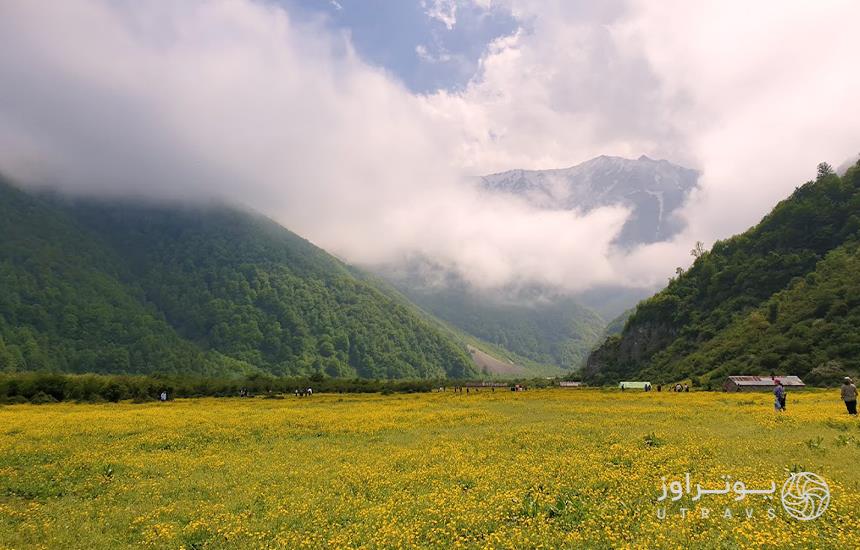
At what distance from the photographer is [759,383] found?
294 feet

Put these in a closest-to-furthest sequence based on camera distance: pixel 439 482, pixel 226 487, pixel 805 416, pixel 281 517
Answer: pixel 281 517, pixel 439 482, pixel 226 487, pixel 805 416

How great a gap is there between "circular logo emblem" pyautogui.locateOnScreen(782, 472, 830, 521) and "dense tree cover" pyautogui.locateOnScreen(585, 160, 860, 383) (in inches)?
3594

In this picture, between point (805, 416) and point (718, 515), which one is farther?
point (805, 416)

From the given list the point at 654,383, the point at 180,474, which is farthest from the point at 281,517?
the point at 654,383

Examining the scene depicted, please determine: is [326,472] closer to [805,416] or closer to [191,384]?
[805,416]

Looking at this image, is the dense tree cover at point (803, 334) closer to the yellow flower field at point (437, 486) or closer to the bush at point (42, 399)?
the yellow flower field at point (437, 486)

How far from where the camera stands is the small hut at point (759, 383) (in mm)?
86319

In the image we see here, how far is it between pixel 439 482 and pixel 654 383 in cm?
14026

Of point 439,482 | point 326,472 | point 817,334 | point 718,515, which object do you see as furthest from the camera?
point 817,334

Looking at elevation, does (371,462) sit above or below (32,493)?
above

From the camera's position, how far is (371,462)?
25.8m

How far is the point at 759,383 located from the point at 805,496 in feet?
297

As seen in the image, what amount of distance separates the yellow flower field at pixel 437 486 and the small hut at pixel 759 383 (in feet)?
196

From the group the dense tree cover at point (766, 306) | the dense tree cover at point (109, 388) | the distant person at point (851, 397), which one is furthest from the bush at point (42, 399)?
the dense tree cover at point (766, 306)
